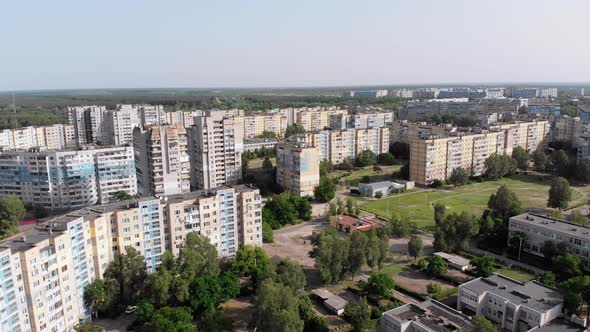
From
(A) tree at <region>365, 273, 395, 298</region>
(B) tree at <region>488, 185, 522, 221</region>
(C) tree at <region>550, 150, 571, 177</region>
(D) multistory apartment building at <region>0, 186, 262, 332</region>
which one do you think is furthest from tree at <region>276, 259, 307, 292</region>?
(C) tree at <region>550, 150, 571, 177</region>

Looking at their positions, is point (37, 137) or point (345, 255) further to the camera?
point (37, 137)

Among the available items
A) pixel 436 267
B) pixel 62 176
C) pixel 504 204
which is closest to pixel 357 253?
pixel 436 267

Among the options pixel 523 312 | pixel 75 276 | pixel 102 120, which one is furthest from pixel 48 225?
pixel 102 120

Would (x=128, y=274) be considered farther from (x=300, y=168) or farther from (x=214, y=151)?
(x=300, y=168)

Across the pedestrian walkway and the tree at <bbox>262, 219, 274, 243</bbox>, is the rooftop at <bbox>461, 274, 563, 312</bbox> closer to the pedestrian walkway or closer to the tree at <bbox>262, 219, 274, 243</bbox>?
the pedestrian walkway

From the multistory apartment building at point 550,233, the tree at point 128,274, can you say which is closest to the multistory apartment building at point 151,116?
the tree at point 128,274

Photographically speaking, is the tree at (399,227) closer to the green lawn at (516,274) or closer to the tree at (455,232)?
the tree at (455,232)
